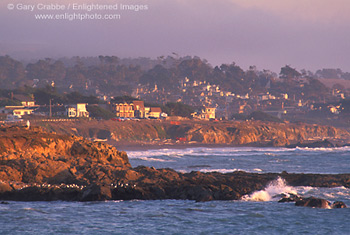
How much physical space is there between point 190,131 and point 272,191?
275 feet

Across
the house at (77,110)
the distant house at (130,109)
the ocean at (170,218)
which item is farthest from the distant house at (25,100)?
the ocean at (170,218)

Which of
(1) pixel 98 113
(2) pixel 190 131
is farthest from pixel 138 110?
(2) pixel 190 131

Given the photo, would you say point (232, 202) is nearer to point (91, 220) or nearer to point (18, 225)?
point (91, 220)

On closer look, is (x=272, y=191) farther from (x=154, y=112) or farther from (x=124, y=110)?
(x=154, y=112)

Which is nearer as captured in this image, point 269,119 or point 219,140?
point 219,140

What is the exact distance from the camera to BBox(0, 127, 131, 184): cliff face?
115ft

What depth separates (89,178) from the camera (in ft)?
116

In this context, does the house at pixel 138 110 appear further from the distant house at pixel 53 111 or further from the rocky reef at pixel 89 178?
the rocky reef at pixel 89 178

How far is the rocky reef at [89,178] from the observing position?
3244 cm

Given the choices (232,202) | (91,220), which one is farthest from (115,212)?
(232,202)

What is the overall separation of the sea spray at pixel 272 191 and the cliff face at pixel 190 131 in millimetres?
64542

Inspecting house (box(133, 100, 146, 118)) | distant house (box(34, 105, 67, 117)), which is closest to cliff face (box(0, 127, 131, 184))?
distant house (box(34, 105, 67, 117))

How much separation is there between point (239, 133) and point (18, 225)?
101 m

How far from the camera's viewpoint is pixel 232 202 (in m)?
32.8
